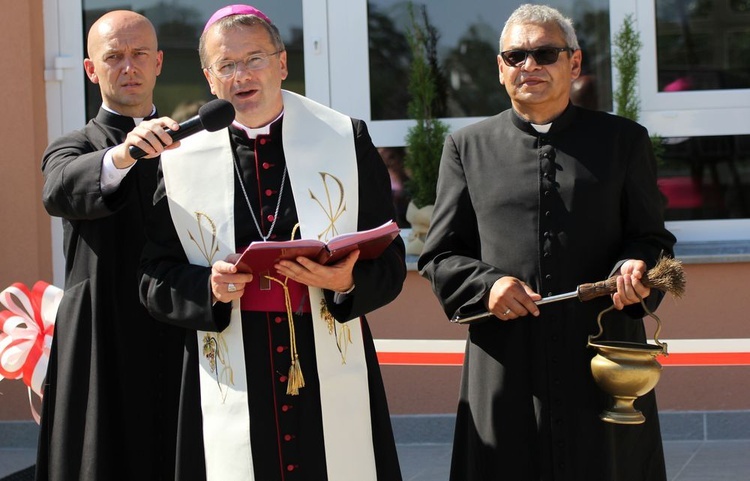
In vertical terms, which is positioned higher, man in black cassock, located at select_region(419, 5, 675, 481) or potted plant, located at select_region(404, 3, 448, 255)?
potted plant, located at select_region(404, 3, 448, 255)

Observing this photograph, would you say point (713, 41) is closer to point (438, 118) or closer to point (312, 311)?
point (438, 118)

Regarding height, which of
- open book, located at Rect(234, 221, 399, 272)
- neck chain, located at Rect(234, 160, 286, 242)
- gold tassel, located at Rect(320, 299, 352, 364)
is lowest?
gold tassel, located at Rect(320, 299, 352, 364)

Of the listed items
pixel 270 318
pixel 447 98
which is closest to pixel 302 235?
pixel 270 318

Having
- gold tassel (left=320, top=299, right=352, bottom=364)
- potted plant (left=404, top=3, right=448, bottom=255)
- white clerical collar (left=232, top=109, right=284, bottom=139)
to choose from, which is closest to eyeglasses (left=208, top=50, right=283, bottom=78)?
white clerical collar (left=232, top=109, right=284, bottom=139)

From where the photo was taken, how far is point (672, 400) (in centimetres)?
677

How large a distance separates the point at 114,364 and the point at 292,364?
783 millimetres

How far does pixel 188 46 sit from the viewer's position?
716 cm

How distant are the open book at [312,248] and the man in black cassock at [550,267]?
20.2 inches

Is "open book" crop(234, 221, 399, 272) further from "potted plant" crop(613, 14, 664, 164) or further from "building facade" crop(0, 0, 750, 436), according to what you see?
"potted plant" crop(613, 14, 664, 164)

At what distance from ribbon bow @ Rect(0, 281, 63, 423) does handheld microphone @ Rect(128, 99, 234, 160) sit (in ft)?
4.79

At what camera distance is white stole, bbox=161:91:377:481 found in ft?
11.6

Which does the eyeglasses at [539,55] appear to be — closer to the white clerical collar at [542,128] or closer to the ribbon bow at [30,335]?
the white clerical collar at [542,128]

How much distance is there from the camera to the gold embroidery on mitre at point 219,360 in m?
3.56

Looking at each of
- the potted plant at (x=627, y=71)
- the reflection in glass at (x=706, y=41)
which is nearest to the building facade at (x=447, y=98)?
the reflection in glass at (x=706, y=41)
